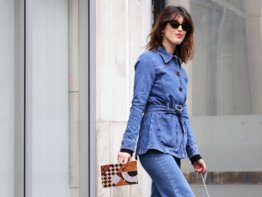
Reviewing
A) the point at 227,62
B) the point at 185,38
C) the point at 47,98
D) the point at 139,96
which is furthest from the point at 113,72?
the point at 139,96

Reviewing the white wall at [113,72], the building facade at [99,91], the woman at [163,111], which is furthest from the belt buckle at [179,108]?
the white wall at [113,72]

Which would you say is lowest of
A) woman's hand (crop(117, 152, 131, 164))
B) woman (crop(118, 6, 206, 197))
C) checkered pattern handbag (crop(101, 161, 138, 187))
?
checkered pattern handbag (crop(101, 161, 138, 187))

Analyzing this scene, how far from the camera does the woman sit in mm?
4965

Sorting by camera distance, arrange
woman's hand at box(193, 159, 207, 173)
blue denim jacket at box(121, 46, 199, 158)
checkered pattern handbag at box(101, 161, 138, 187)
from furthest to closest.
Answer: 1. checkered pattern handbag at box(101, 161, 138, 187)
2. woman's hand at box(193, 159, 207, 173)
3. blue denim jacket at box(121, 46, 199, 158)

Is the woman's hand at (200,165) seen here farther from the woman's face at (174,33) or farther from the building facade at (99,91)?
the building facade at (99,91)

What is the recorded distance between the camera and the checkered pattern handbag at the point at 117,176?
19.6 ft

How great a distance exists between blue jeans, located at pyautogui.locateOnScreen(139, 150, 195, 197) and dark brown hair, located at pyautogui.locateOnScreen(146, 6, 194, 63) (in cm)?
75

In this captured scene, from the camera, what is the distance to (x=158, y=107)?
5137mm

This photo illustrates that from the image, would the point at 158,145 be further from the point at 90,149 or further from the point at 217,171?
the point at 217,171

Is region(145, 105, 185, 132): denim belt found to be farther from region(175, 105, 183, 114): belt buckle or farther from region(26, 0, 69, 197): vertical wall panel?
region(26, 0, 69, 197): vertical wall panel

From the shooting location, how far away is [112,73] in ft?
27.8

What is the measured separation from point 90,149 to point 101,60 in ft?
2.98

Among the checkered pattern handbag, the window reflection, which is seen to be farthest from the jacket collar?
the window reflection

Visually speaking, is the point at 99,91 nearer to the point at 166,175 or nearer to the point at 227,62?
the point at 227,62
